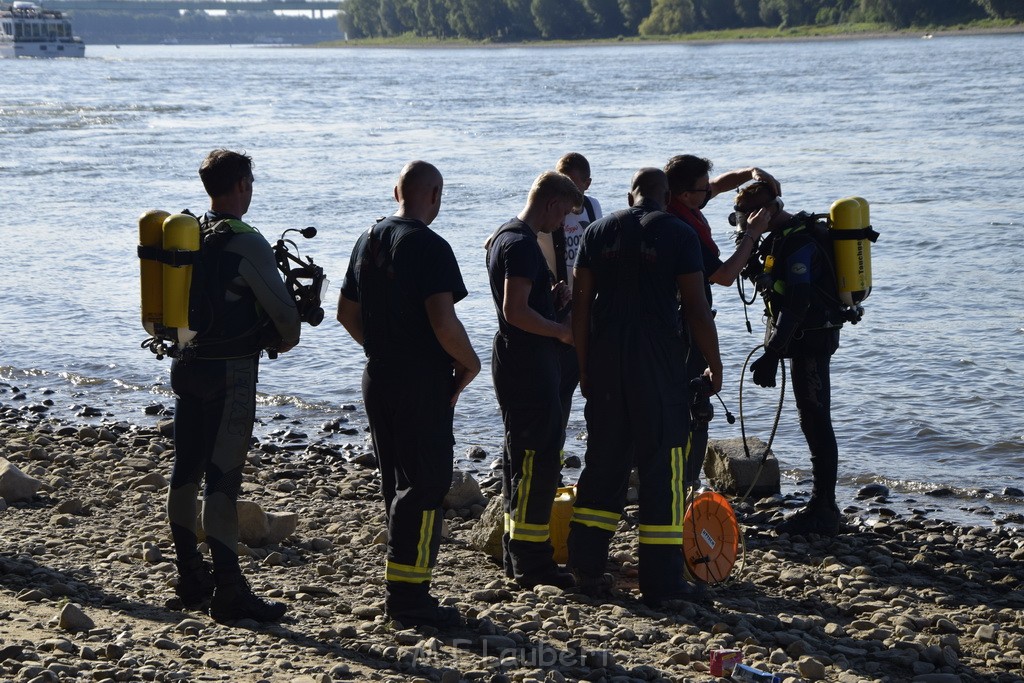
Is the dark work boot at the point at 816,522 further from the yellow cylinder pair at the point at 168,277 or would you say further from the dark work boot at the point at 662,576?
the yellow cylinder pair at the point at 168,277

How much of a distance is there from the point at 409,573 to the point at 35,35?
415ft

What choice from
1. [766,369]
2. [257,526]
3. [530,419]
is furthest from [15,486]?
[766,369]

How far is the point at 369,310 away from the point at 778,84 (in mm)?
46772

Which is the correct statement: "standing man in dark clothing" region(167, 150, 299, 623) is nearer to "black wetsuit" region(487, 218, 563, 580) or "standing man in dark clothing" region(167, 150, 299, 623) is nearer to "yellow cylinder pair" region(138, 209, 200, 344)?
"yellow cylinder pair" region(138, 209, 200, 344)

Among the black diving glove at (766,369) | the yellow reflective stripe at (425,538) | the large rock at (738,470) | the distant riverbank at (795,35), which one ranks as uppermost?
the distant riverbank at (795,35)

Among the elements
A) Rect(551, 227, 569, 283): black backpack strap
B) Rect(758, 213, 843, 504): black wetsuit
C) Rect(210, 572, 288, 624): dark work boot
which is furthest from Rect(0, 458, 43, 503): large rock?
Rect(758, 213, 843, 504): black wetsuit

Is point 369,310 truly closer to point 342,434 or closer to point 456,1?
point 342,434

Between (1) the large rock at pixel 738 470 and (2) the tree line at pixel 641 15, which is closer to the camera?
(1) the large rock at pixel 738 470

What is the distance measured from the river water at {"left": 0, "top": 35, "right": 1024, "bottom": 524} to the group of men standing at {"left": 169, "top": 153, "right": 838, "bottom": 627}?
300 cm

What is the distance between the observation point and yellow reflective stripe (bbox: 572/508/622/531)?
559 centimetres

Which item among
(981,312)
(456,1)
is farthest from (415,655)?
(456,1)

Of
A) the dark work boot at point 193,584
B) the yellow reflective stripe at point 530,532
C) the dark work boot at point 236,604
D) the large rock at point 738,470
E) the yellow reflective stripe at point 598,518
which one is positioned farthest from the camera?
the large rock at point 738,470

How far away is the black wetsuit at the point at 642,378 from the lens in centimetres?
532

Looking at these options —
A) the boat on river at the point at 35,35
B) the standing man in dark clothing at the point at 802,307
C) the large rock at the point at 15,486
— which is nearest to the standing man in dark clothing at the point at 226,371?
the large rock at the point at 15,486
